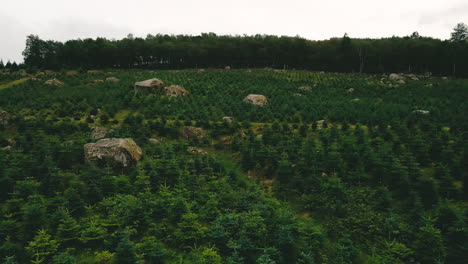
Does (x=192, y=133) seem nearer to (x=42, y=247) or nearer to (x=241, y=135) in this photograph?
(x=241, y=135)

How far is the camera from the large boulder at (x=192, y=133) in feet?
80.3

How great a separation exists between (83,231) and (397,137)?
22626 mm

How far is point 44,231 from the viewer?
9367mm

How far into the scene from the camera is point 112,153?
1692 cm

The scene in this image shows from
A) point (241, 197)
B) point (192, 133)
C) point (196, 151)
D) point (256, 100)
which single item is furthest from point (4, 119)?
point (256, 100)

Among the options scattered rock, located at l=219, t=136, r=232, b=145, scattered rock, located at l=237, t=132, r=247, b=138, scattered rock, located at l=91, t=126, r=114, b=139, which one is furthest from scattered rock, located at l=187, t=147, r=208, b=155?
scattered rock, located at l=91, t=126, r=114, b=139

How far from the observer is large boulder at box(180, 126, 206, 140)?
24.5 meters

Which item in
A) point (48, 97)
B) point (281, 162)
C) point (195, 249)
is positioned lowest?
point (195, 249)

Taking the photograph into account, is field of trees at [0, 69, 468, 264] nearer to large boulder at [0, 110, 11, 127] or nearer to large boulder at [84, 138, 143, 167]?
large boulder at [0, 110, 11, 127]

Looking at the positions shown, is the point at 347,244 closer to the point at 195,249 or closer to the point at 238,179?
the point at 195,249

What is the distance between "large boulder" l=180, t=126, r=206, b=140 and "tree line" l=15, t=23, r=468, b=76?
6133 centimetres

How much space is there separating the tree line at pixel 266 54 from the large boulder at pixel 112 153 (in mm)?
64979

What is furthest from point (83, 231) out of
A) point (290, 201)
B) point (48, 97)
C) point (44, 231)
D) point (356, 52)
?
point (356, 52)

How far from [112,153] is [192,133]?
901cm
